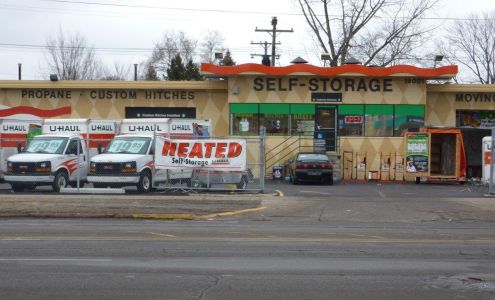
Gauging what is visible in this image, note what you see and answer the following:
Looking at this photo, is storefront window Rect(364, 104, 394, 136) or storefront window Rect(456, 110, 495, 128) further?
storefront window Rect(456, 110, 495, 128)

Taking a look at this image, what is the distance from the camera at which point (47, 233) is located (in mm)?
14086

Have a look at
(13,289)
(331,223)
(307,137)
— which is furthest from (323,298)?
(307,137)

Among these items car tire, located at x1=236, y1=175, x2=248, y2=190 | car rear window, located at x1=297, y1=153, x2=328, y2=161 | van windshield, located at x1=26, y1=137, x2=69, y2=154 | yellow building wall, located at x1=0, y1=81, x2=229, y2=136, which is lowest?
car tire, located at x1=236, y1=175, x2=248, y2=190

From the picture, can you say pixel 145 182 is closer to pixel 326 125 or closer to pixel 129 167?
pixel 129 167

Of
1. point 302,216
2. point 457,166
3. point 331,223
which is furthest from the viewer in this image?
point 457,166

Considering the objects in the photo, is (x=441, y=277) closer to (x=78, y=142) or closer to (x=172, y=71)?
(x=78, y=142)

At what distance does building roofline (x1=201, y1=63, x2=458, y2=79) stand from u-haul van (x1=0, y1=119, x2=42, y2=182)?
33.1 ft

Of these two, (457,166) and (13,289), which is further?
(457,166)

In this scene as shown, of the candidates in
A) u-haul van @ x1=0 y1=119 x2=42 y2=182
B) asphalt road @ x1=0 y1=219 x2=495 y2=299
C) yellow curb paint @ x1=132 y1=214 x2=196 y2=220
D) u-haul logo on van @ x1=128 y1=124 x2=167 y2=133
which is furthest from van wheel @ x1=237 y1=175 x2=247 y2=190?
u-haul van @ x1=0 y1=119 x2=42 y2=182

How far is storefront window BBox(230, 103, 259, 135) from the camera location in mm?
35812

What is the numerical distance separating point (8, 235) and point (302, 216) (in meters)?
8.00

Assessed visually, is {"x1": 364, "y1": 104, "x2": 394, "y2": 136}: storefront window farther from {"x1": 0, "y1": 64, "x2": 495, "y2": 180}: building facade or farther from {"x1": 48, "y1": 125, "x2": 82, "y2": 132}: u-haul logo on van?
{"x1": 48, "y1": 125, "x2": 82, "y2": 132}: u-haul logo on van

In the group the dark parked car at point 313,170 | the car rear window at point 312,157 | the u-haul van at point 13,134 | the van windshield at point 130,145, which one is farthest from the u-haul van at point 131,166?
the car rear window at point 312,157

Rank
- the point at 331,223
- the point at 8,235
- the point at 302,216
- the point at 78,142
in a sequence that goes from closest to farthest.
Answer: the point at 8,235, the point at 331,223, the point at 302,216, the point at 78,142
